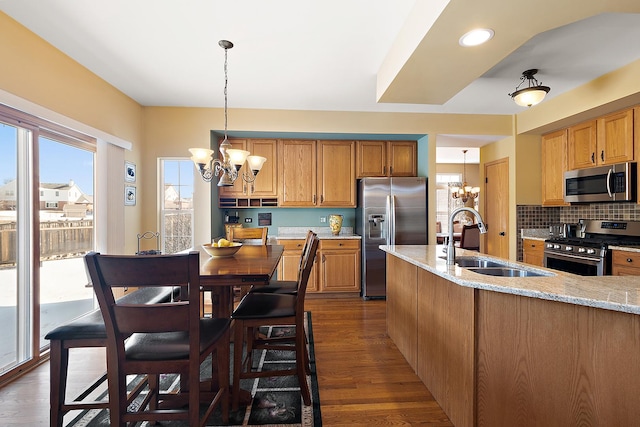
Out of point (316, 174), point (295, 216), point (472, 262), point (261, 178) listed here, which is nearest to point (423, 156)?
point (316, 174)

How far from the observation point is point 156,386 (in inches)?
65.0

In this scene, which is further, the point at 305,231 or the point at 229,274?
the point at 305,231

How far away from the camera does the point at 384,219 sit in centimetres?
407

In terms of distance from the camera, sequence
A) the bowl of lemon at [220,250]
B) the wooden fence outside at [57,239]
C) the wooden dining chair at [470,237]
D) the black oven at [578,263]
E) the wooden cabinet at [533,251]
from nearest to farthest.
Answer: the bowl of lemon at [220,250] < the wooden fence outside at [57,239] < the black oven at [578,263] < the wooden cabinet at [533,251] < the wooden dining chair at [470,237]

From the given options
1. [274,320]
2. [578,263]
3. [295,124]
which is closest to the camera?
[274,320]

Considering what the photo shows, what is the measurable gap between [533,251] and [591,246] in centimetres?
88

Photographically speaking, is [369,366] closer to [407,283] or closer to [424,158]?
[407,283]

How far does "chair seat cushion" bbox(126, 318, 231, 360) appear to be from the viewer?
4.18ft

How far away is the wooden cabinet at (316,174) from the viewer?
4266mm

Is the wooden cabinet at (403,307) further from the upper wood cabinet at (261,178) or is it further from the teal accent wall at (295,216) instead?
the upper wood cabinet at (261,178)

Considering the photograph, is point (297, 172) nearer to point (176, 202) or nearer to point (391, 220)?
point (391, 220)

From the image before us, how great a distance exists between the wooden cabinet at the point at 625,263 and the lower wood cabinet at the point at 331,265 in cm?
263

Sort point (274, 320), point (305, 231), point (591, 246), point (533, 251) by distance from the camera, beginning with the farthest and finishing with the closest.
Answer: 1. point (305, 231)
2. point (533, 251)
3. point (591, 246)
4. point (274, 320)

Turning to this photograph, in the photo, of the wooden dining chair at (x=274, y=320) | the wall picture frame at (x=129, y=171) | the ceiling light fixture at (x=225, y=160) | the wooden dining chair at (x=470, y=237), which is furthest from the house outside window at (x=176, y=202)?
the wooden dining chair at (x=470, y=237)
